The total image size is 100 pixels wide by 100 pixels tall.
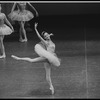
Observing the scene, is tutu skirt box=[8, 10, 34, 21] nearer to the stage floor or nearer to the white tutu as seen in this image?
the stage floor

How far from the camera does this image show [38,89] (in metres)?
11.9

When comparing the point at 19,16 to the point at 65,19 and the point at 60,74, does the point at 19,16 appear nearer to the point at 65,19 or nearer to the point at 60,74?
the point at 60,74

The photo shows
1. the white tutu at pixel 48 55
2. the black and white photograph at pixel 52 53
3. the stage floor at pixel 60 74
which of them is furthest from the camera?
the stage floor at pixel 60 74

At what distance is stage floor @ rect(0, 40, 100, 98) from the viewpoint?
38.4 feet

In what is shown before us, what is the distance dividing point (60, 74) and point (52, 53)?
5.82 ft

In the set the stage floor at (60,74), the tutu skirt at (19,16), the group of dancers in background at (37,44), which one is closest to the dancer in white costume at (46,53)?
the group of dancers in background at (37,44)

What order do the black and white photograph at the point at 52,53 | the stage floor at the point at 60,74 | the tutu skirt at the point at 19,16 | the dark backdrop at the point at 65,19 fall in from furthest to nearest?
the dark backdrop at the point at 65,19 < the tutu skirt at the point at 19,16 < the stage floor at the point at 60,74 < the black and white photograph at the point at 52,53

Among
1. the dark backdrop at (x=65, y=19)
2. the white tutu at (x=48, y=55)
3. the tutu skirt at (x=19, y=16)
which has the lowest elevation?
the dark backdrop at (x=65, y=19)

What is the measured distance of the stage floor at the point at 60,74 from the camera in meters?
11.7

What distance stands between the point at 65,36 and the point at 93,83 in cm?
414

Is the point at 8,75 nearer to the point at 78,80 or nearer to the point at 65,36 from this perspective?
the point at 78,80

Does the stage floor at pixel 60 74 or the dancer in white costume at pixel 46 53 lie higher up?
the dancer in white costume at pixel 46 53

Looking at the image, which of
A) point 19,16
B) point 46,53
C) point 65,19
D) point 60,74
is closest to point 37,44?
point 46,53

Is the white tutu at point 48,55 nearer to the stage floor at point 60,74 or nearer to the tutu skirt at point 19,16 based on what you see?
the stage floor at point 60,74
